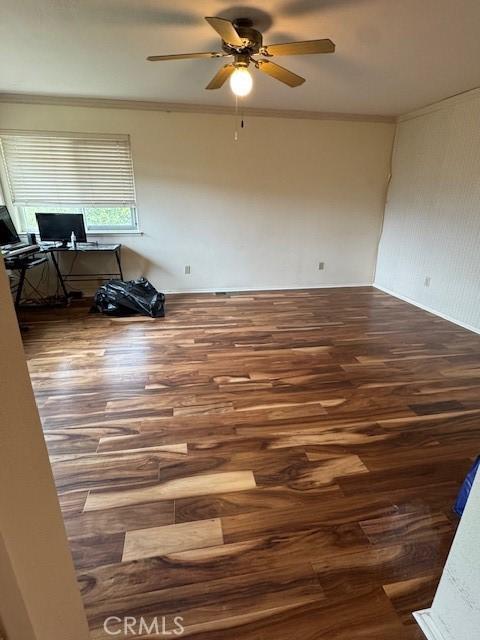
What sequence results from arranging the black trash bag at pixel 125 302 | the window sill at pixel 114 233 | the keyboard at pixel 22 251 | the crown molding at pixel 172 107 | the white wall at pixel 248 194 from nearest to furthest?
1. the keyboard at pixel 22 251
2. the crown molding at pixel 172 107
3. the black trash bag at pixel 125 302
4. the white wall at pixel 248 194
5. the window sill at pixel 114 233

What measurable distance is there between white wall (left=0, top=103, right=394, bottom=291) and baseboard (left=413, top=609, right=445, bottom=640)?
418 cm

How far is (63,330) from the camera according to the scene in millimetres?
3430

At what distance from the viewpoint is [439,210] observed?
3932 millimetres

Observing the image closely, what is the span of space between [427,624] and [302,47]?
9.29ft

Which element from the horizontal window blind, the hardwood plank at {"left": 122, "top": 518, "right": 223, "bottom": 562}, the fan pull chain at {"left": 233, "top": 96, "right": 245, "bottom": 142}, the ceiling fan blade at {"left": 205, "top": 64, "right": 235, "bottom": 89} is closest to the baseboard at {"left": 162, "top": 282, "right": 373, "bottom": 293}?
the horizontal window blind

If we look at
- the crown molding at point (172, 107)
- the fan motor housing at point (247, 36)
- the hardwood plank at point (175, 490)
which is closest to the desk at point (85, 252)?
the crown molding at point (172, 107)

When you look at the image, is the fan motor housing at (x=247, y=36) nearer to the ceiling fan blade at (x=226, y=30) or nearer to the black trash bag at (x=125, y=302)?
the ceiling fan blade at (x=226, y=30)

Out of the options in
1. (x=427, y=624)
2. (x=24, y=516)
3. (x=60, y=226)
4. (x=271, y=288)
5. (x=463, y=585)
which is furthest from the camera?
(x=271, y=288)

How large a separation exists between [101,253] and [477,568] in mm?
4634

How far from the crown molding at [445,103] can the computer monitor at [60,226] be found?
14.6 ft

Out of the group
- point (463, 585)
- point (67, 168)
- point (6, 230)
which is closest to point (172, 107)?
point (67, 168)

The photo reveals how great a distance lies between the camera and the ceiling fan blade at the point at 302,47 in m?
1.91

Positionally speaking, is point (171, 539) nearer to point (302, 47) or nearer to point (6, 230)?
point (302, 47)

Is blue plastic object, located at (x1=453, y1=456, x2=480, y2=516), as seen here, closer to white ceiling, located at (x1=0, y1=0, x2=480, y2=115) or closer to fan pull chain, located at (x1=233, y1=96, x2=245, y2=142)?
white ceiling, located at (x1=0, y1=0, x2=480, y2=115)
